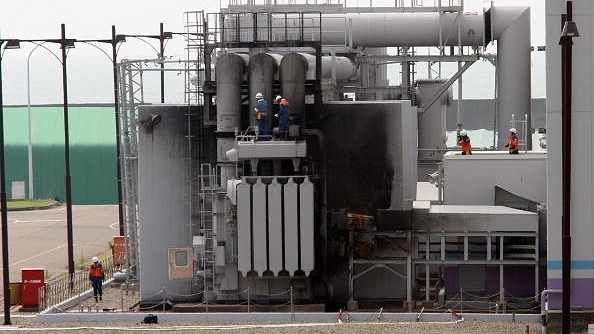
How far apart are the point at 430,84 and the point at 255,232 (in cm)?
2166

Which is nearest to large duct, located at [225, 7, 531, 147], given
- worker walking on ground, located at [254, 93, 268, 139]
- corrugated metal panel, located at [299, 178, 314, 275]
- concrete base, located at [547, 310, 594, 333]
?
worker walking on ground, located at [254, 93, 268, 139]

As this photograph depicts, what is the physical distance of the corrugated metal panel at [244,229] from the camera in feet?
127

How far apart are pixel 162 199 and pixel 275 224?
4718 millimetres

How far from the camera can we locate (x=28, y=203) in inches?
3853

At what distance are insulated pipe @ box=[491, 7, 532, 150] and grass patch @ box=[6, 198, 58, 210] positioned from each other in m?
48.0

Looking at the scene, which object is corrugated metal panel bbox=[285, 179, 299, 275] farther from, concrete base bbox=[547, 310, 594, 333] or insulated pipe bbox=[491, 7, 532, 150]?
insulated pipe bbox=[491, 7, 532, 150]

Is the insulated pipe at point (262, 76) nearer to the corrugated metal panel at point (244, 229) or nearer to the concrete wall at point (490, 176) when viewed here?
the corrugated metal panel at point (244, 229)

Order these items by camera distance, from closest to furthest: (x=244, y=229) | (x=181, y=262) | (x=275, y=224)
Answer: (x=275, y=224) < (x=244, y=229) < (x=181, y=262)

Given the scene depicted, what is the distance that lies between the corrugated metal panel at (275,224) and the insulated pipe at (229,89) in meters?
2.50

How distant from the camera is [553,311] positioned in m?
34.9

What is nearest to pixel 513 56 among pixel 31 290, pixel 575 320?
pixel 575 320

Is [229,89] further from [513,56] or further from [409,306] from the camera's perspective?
[513,56]

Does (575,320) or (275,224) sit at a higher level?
(275,224)

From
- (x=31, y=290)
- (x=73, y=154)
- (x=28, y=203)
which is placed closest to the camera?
(x=31, y=290)
